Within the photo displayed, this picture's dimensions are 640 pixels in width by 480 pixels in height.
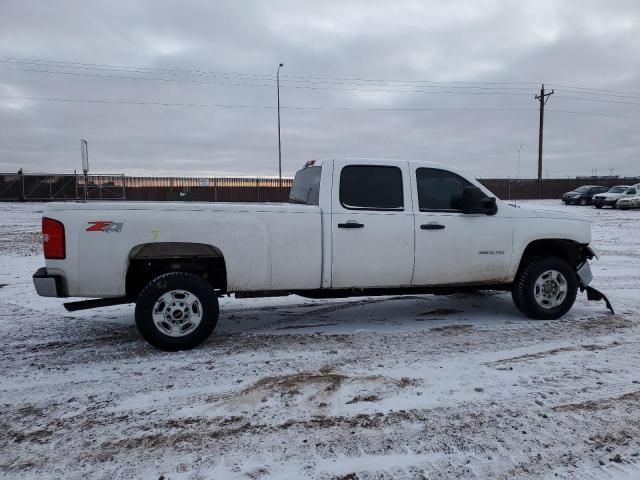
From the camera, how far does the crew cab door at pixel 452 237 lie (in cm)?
507

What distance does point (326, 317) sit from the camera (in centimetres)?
575

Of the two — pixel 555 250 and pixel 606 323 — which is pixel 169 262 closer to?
pixel 555 250

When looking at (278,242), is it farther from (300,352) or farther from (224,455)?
(224,455)

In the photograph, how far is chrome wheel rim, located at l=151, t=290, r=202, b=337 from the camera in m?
4.30

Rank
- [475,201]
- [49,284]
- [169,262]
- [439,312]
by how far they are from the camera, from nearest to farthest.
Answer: [49,284], [169,262], [475,201], [439,312]

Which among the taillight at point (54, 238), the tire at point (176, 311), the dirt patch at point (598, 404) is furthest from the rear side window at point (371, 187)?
the taillight at point (54, 238)

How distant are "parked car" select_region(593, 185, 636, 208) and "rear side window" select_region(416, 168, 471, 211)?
29436 millimetres

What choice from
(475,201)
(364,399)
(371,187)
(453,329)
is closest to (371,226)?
(371,187)

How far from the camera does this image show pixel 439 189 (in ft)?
17.3

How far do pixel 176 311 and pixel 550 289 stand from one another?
4.34 meters

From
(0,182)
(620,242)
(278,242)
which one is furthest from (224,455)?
(0,182)

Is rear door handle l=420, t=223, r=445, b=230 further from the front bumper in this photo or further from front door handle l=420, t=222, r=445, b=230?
the front bumper

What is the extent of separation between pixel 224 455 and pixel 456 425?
4.98ft

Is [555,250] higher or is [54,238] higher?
[54,238]
